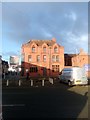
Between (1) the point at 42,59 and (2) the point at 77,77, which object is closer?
(2) the point at 77,77

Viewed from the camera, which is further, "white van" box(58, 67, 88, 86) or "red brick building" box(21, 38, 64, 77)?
"red brick building" box(21, 38, 64, 77)

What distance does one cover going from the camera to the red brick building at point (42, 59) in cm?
7981

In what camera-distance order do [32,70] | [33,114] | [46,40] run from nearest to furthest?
[33,114] → [32,70] → [46,40]

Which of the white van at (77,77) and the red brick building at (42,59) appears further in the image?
the red brick building at (42,59)

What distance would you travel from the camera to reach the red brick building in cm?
7981

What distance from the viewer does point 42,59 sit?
81500 mm

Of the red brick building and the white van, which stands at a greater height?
the red brick building

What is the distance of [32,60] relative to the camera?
8031 centimetres

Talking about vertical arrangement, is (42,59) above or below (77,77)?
above

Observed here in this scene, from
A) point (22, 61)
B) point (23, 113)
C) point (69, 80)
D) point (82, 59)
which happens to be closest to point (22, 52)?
point (22, 61)

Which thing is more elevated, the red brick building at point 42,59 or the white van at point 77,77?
the red brick building at point 42,59

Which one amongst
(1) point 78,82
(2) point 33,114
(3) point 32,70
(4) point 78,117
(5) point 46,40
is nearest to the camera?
(4) point 78,117

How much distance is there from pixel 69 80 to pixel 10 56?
1954 inches

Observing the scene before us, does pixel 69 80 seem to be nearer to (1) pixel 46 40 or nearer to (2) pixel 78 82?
(2) pixel 78 82
